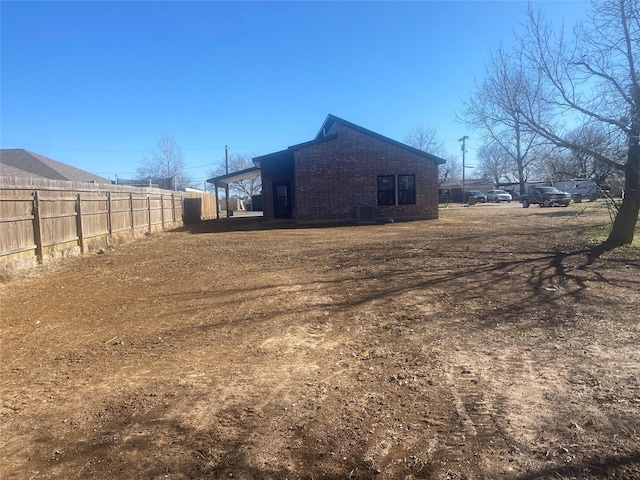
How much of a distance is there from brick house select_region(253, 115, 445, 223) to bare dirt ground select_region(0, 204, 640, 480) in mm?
14061

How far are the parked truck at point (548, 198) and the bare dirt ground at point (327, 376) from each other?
29.7 m

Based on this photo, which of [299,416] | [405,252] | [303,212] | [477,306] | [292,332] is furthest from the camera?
[303,212]

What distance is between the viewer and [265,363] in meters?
4.25

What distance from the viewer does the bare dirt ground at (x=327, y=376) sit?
8.86ft

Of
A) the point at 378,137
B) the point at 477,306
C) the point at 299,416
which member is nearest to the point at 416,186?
the point at 378,137

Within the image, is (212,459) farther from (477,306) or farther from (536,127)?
(536,127)

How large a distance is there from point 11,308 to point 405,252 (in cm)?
817

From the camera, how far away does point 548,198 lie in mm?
34844

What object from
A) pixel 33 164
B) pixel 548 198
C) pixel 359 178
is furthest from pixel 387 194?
pixel 33 164

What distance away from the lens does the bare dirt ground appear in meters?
2.70

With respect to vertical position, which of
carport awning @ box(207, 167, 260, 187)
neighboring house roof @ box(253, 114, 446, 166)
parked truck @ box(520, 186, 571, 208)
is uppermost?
neighboring house roof @ box(253, 114, 446, 166)

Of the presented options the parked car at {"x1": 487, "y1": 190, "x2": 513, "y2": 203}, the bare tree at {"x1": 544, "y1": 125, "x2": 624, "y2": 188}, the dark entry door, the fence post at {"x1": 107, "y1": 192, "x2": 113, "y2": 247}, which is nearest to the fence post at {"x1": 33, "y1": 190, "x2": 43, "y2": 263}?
the fence post at {"x1": 107, "y1": 192, "x2": 113, "y2": 247}

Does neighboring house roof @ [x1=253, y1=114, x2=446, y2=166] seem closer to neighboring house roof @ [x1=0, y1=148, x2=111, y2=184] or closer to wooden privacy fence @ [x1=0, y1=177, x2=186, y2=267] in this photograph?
wooden privacy fence @ [x1=0, y1=177, x2=186, y2=267]

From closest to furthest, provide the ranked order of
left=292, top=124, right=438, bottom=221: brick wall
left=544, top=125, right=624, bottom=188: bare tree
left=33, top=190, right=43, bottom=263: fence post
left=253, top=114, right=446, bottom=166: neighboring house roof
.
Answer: left=33, top=190, right=43, bottom=263: fence post, left=544, top=125, right=624, bottom=188: bare tree, left=253, top=114, right=446, bottom=166: neighboring house roof, left=292, top=124, right=438, bottom=221: brick wall
